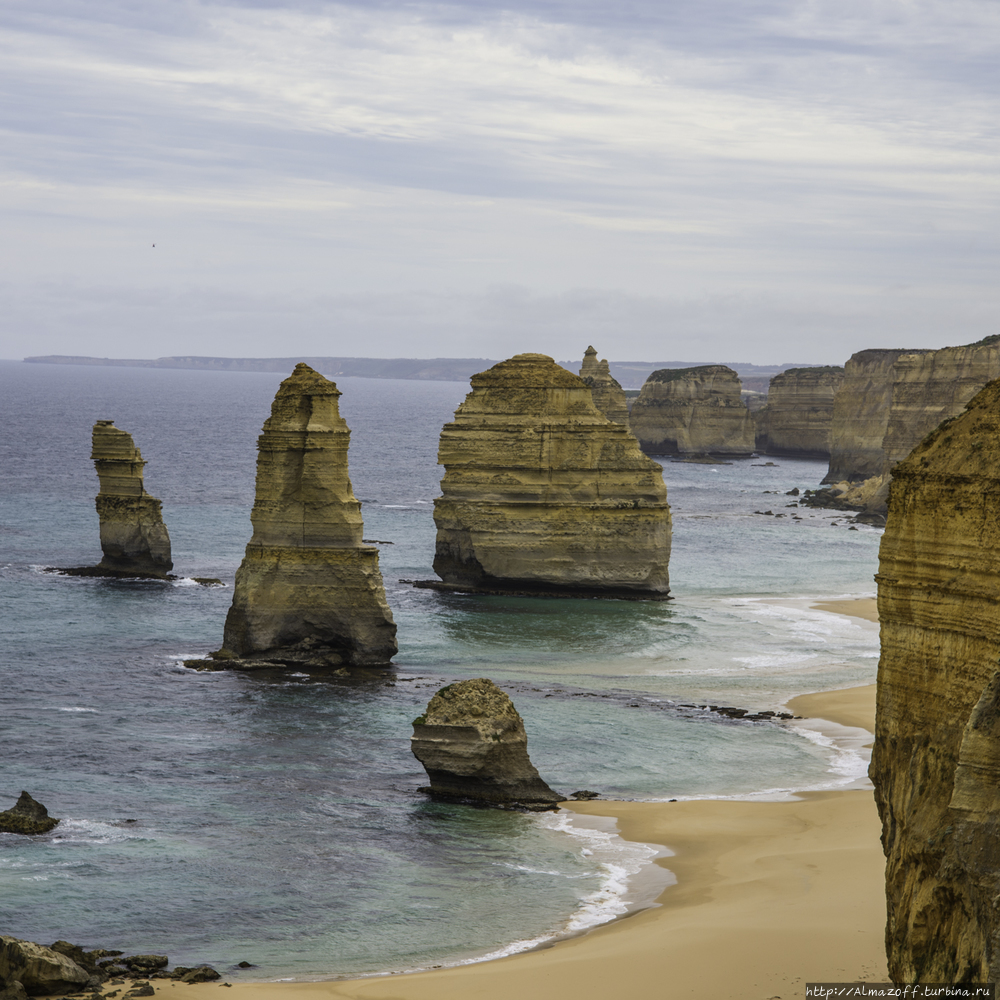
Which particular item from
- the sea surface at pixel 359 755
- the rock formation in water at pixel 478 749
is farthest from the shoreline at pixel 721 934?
the rock formation in water at pixel 478 749

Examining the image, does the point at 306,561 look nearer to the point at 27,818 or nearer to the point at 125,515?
the point at 27,818

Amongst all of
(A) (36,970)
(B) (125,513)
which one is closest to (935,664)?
(A) (36,970)

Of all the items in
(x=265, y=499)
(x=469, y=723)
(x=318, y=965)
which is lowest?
(x=318, y=965)

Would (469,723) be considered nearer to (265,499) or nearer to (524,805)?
(524,805)

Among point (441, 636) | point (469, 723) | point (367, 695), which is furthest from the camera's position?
point (441, 636)

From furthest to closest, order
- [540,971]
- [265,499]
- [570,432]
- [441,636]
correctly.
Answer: [570,432] < [441,636] < [265,499] < [540,971]

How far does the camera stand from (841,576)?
6100cm

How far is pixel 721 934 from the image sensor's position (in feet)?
65.3

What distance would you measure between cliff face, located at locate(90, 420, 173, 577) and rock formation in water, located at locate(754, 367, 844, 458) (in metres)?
99.6

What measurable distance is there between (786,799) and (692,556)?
40.3 metres

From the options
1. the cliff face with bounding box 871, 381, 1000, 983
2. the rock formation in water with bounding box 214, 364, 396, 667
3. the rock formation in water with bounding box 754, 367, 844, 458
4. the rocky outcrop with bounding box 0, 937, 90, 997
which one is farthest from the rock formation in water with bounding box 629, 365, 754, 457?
the cliff face with bounding box 871, 381, 1000, 983

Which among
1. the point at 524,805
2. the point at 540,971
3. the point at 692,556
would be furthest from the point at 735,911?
the point at 692,556

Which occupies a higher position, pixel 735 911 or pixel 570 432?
pixel 570 432

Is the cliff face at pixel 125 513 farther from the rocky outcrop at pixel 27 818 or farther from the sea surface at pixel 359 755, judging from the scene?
the rocky outcrop at pixel 27 818
